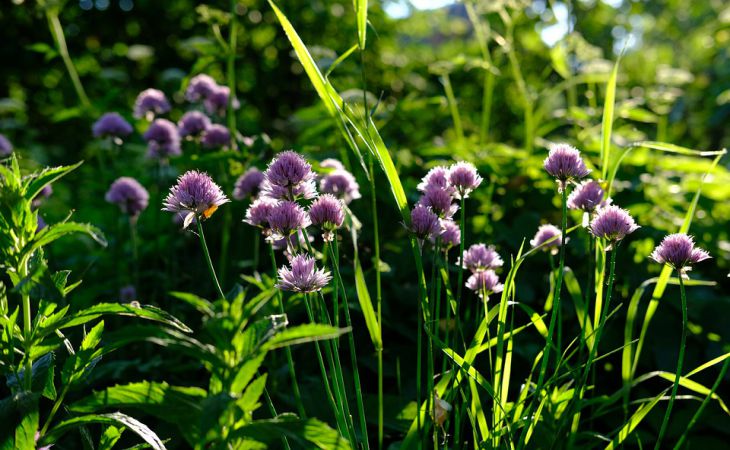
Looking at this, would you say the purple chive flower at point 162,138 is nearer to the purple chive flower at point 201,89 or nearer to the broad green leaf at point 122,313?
the purple chive flower at point 201,89

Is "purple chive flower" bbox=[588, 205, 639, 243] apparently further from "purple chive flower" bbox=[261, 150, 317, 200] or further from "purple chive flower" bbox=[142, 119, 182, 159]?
"purple chive flower" bbox=[142, 119, 182, 159]

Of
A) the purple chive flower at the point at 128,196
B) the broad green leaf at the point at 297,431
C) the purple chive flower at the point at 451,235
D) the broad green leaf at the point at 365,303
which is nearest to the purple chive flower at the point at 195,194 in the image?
the broad green leaf at the point at 365,303

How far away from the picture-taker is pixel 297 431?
875 millimetres

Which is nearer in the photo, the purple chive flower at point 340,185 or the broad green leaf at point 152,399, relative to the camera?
the broad green leaf at point 152,399

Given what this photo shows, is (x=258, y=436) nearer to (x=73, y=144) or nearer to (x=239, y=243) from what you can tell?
(x=239, y=243)

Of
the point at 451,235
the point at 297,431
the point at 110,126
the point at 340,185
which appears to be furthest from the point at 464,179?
the point at 110,126

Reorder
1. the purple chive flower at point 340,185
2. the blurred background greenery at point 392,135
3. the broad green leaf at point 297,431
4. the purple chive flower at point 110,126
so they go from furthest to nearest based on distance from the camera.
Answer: the purple chive flower at point 110,126 < the blurred background greenery at point 392,135 < the purple chive flower at point 340,185 < the broad green leaf at point 297,431

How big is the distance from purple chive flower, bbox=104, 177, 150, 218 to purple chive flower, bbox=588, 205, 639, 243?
4.83 feet

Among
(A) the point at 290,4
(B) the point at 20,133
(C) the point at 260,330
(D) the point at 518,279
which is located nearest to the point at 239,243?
(D) the point at 518,279

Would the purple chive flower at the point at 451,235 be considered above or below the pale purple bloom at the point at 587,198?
below

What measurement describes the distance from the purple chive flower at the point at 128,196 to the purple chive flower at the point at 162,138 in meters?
0.18

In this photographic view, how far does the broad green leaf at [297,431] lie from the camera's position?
2.85 ft

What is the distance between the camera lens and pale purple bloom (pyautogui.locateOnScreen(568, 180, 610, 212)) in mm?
1323

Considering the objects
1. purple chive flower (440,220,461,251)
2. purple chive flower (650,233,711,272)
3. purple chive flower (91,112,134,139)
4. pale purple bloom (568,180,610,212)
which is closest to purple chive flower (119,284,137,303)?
purple chive flower (91,112,134,139)
